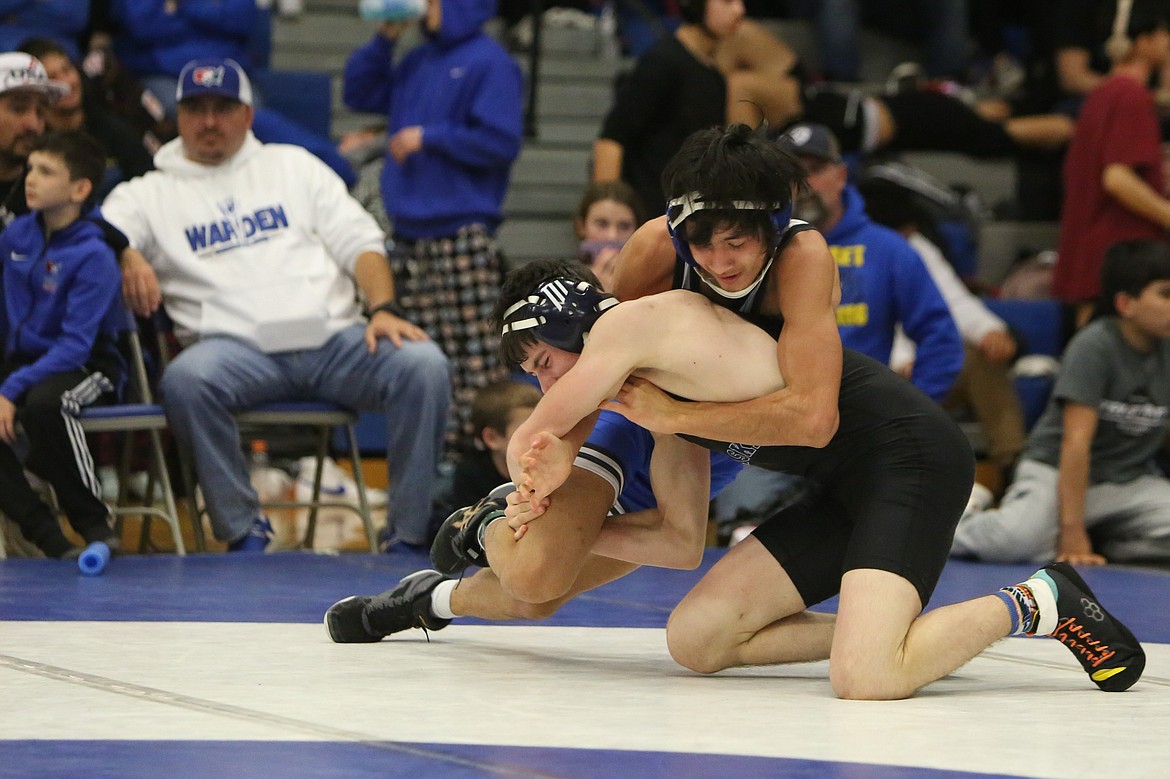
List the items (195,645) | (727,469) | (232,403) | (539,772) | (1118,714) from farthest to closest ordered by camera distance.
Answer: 1. (232,403)
2. (727,469)
3. (195,645)
4. (1118,714)
5. (539,772)

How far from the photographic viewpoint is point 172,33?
654 cm

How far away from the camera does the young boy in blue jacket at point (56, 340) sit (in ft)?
14.5

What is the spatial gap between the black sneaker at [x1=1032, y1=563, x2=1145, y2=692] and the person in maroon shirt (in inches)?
147

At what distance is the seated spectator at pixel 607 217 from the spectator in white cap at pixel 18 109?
164 cm

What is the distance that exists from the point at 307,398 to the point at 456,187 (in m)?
1.00

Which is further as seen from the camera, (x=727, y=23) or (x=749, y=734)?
(x=727, y=23)

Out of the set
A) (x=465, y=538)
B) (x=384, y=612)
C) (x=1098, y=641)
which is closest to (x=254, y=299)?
(x=384, y=612)

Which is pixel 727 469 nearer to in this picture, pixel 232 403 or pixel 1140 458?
pixel 232 403

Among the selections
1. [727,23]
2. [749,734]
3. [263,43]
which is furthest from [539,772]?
[263,43]

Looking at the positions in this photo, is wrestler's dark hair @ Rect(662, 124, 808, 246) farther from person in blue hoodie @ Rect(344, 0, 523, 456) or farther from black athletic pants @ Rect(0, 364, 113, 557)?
person in blue hoodie @ Rect(344, 0, 523, 456)

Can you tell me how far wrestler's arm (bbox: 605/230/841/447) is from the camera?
2.67 metres

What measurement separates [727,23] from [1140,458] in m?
1.94

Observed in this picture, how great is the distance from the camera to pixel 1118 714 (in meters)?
2.48

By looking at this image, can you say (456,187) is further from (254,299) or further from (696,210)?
(696,210)
